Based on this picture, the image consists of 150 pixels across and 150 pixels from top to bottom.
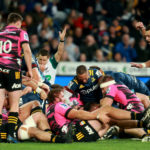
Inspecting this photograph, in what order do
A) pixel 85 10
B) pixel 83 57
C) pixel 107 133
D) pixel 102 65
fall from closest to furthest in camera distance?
pixel 107 133, pixel 102 65, pixel 83 57, pixel 85 10

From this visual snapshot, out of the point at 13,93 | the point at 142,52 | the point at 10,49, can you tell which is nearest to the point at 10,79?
the point at 13,93

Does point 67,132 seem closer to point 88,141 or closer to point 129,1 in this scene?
point 88,141

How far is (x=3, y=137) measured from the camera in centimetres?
759

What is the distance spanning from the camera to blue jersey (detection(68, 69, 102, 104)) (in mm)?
9859

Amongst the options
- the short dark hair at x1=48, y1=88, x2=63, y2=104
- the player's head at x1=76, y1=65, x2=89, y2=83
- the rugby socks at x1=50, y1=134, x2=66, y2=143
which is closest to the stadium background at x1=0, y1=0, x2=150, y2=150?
the player's head at x1=76, y1=65, x2=89, y2=83

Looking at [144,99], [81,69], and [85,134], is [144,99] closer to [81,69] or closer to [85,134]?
[81,69]

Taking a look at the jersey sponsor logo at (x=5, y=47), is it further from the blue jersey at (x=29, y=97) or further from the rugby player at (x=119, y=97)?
the rugby player at (x=119, y=97)

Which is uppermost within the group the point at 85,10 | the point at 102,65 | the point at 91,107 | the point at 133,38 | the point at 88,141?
the point at 85,10

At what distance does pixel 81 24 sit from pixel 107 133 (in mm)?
8718

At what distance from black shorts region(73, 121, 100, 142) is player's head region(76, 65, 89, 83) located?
1.98 m

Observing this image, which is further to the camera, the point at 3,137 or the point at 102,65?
the point at 102,65

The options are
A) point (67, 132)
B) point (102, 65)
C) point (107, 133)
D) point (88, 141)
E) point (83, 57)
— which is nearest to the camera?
point (67, 132)

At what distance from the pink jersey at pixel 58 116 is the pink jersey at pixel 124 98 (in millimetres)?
1084

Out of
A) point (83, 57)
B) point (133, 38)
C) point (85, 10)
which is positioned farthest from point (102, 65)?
point (85, 10)
